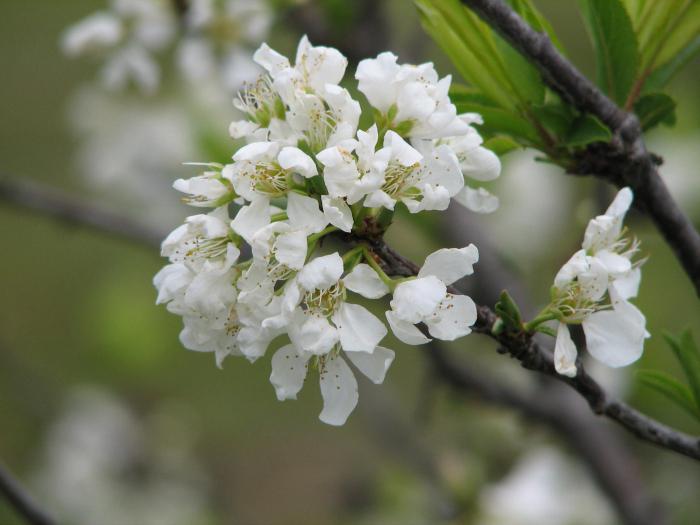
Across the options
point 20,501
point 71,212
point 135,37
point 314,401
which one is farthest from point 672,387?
point 314,401

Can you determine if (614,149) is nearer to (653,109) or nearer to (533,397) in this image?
(653,109)

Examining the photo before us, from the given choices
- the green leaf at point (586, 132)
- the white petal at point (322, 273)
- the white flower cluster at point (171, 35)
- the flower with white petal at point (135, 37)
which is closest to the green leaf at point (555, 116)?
the green leaf at point (586, 132)

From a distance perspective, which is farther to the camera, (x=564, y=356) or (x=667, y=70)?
(x=667, y=70)

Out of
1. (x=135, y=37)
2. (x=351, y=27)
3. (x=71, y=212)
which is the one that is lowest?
(x=71, y=212)

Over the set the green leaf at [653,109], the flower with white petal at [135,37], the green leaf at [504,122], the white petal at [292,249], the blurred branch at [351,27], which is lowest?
the flower with white petal at [135,37]

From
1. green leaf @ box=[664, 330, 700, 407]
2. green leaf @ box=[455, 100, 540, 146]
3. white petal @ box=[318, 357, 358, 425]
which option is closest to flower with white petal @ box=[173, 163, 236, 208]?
white petal @ box=[318, 357, 358, 425]

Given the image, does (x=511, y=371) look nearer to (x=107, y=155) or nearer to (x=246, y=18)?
(x=246, y=18)

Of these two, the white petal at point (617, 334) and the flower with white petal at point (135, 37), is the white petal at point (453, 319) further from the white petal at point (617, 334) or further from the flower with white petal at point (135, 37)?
the flower with white petal at point (135, 37)
